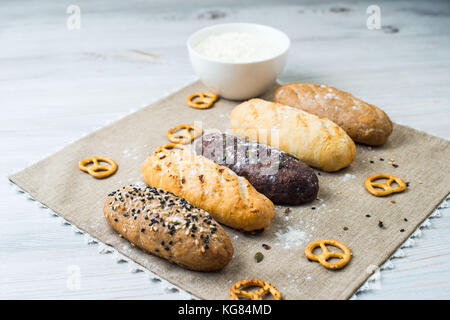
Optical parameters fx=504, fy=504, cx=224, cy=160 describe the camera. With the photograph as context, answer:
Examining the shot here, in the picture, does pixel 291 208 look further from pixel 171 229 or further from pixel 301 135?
pixel 171 229

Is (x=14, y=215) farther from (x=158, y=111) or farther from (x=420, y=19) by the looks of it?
(x=420, y=19)

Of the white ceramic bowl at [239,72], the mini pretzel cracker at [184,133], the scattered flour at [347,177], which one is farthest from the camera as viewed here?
the white ceramic bowl at [239,72]

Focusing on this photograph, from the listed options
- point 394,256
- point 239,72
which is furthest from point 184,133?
point 394,256

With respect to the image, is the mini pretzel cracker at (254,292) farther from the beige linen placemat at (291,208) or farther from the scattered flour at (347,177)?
the scattered flour at (347,177)

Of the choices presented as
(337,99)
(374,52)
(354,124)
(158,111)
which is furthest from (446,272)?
(374,52)

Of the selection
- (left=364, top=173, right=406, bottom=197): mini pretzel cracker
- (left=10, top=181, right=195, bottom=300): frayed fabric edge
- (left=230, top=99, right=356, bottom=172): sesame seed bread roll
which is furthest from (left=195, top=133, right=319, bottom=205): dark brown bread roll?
(left=10, top=181, right=195, bottom=300): frayed fabric edge

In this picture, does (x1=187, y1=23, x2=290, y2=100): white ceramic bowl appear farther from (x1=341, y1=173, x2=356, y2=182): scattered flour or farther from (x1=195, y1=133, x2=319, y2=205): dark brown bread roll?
(x1=341, y1=173, x2=356, y2=182): scattered flour

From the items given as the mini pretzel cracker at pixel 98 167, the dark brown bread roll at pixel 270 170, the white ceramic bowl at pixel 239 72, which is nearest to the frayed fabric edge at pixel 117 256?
the mini pretzel cracker at pixel 98 167
